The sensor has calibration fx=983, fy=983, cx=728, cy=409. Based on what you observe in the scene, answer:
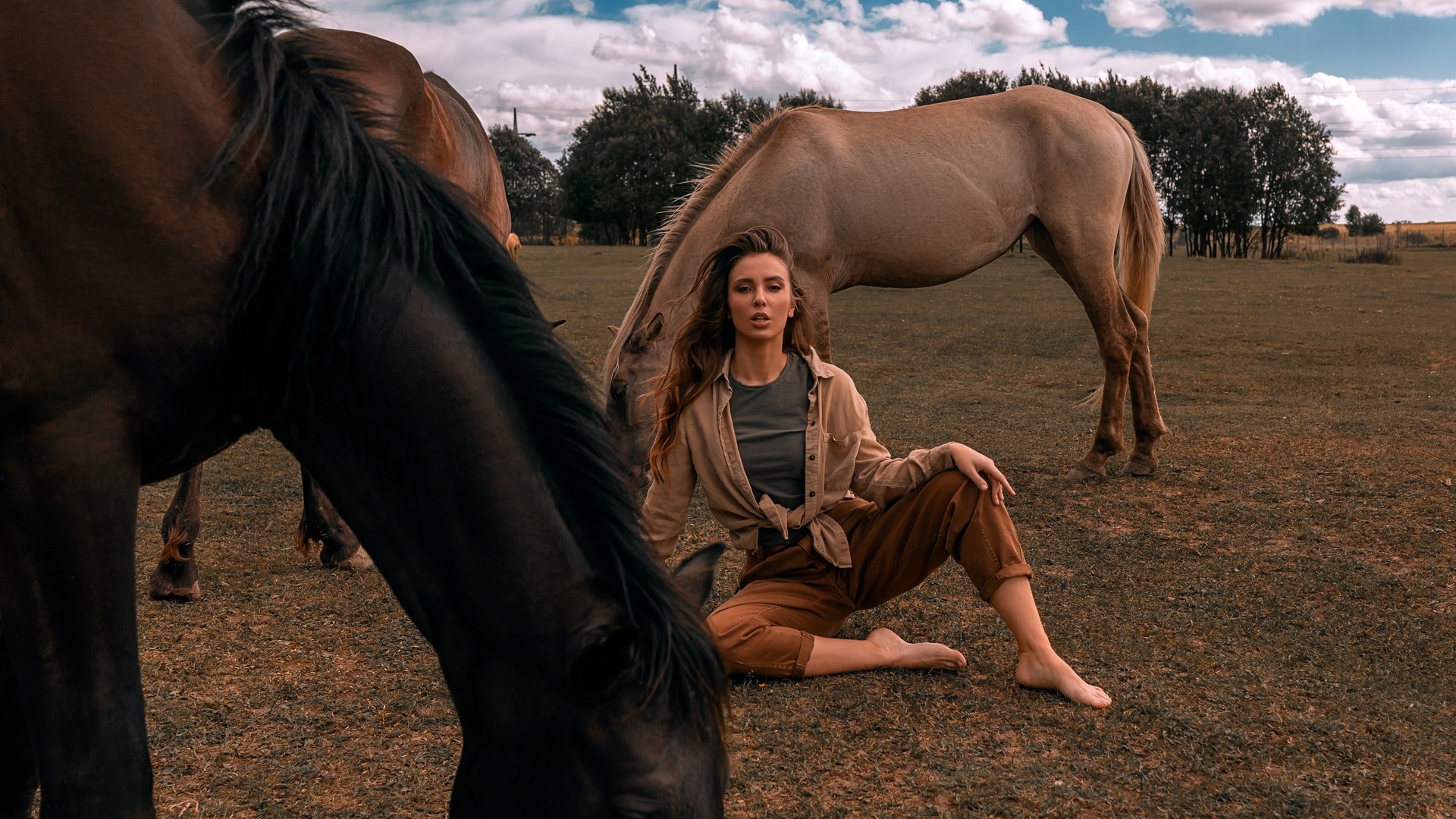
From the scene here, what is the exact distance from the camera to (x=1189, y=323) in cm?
1242

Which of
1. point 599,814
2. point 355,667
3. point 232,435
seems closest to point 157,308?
point 232,435

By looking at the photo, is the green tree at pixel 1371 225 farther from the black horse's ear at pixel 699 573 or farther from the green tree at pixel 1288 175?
the black horse's ear at pixel 699 573

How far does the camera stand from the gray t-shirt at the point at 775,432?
3047 mm

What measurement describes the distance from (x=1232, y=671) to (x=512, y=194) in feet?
185

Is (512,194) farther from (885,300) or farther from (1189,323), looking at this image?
(1189,323)

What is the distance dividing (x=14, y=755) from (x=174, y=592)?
6.04 feet

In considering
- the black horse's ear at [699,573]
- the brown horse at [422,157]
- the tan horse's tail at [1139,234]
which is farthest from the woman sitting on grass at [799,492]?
the tan horse's tail at [1139,234]

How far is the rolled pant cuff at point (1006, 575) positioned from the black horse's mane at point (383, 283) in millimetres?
1774

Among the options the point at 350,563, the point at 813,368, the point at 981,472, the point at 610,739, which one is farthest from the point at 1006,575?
the point at 350,563

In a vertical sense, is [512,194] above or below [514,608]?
above

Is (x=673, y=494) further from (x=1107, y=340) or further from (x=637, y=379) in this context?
(x=1107, y=340)

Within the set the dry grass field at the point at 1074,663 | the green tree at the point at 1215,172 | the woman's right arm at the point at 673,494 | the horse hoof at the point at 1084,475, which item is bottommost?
the dry grass field at the point at 1074,663

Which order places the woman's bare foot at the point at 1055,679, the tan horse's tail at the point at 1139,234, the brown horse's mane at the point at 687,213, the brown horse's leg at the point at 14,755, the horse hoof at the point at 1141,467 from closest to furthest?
the brown horse's leg at the point at 14,755 → the woman's bare foot at the point at 1055,679 → the brown horse's mane at the point at 687,213 → the horse hoof at the point at 1141,467 → the tan horse's tail at the point at 1139,234

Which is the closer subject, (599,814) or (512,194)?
(599,814)
